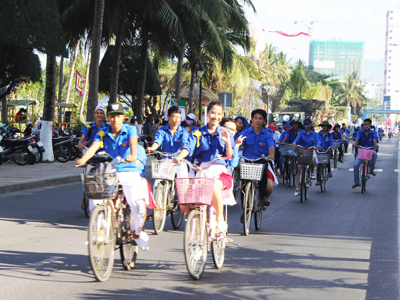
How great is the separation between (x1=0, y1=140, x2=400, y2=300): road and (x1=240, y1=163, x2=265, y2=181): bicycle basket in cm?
93

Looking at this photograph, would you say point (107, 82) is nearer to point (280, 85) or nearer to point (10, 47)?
point (10, 47)

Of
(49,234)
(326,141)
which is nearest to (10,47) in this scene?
(326,141)

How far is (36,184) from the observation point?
1408cm

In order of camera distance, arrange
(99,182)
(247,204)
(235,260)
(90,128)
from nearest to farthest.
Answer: (99,182) → (235,260) → (247,204) → (90,128)

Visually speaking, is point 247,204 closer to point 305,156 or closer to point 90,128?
point 90,128

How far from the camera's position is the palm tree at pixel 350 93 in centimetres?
13762

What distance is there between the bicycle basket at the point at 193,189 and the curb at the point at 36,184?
845 centimetres

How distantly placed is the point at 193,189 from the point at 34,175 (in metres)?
11.1

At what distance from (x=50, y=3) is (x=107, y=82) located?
1290 centimetres

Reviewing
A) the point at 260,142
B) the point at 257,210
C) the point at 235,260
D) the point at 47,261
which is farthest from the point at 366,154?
the point at 47,261

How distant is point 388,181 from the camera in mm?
18375

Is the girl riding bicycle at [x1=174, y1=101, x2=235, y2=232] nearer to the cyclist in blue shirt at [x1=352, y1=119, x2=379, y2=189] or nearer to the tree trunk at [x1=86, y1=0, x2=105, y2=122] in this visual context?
the cyclist in blue shirt at [x1=352, y1=119, x2=379, y2=189]

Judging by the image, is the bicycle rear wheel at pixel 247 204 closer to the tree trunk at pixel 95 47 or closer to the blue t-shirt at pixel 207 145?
the blue t-shirt at pixel 207 145

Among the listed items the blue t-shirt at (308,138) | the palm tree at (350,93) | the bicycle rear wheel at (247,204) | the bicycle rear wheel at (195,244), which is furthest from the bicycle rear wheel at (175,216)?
the palm tree at (350,93)
